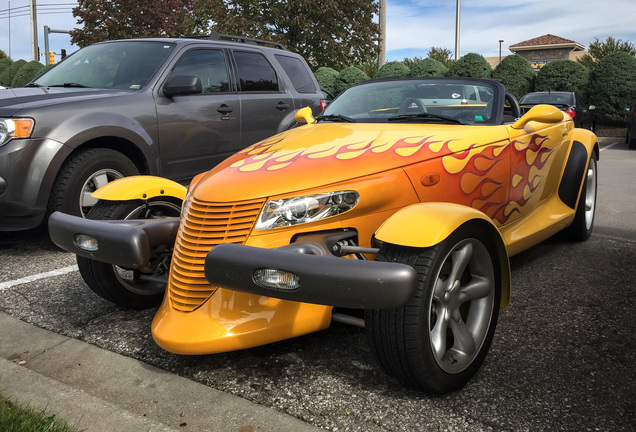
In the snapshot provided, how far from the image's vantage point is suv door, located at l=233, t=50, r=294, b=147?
614 cm

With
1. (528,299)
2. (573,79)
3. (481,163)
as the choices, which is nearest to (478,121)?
(481,163)

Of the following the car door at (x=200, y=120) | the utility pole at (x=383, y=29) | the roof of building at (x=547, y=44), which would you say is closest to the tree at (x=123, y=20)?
the utility pole at (x=383, y=29)

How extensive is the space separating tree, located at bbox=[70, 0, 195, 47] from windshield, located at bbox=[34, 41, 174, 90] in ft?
84.6

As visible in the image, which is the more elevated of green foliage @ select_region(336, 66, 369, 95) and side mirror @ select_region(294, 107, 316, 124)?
green foliage @ select_region(336, 66, 369, 95)

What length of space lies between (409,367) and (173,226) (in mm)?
1409

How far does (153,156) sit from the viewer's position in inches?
206

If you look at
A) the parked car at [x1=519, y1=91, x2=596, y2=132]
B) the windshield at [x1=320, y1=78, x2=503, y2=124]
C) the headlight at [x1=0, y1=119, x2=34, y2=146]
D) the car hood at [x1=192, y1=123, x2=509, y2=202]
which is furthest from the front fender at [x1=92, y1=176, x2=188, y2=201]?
the parked car at [x1=519, y1=91, x2=596, y2=132]

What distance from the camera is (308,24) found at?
28.6 meters

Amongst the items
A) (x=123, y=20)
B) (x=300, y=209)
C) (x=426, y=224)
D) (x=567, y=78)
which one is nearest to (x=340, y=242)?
(x=300, y=209)

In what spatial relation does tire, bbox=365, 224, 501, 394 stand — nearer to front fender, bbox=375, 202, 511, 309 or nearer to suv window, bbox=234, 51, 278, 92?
front fender, bbox=375, 202, 511, 309

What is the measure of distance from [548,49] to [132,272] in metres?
64.2

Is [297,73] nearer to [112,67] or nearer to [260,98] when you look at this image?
[260,98]

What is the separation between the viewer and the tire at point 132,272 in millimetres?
3311

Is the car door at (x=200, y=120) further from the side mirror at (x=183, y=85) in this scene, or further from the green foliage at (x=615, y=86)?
the green foliage at (x=615, y=86)
